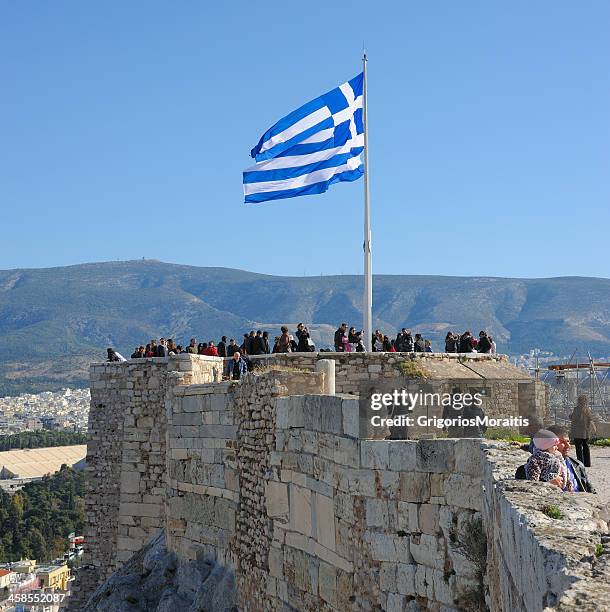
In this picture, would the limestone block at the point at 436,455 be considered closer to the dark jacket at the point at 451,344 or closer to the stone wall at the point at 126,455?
the stone wall at the point at 126,455

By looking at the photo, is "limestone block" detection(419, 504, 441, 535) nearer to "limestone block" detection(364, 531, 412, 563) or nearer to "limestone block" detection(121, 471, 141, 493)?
"limestone block" detection(364, 531, 412, 563)

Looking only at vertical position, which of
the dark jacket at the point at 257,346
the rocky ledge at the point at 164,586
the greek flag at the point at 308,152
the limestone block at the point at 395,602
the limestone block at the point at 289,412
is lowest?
the rocky ledge at the point at 164,586

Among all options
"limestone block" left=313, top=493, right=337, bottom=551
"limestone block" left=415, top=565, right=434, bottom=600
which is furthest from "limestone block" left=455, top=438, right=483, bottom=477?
"limestone block" left=313, top=493, right=337, bottom=551

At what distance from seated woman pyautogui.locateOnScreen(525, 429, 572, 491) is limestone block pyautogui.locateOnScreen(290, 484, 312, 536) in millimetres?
5370

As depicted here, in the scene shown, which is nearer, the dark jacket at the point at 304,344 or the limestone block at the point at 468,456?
the limestone block at the point at 468,456

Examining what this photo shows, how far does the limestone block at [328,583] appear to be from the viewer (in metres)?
12.4

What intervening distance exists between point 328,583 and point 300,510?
142 centimetres

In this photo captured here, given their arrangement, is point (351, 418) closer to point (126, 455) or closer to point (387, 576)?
point (387, 576)

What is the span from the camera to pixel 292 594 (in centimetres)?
1401

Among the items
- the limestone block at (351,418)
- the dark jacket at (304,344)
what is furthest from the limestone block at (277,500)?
the dark jacket at (304,344)

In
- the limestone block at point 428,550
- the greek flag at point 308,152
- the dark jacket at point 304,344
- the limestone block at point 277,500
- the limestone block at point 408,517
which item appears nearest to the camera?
the limestone block at point 428,550

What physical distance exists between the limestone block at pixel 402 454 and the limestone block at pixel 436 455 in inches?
3.1

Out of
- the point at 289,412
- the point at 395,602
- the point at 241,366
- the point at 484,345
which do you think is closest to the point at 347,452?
the point at 395,602

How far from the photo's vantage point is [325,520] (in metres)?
12.8
